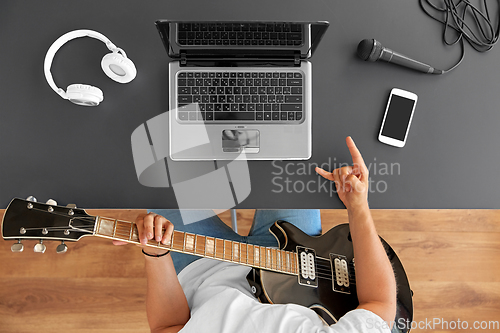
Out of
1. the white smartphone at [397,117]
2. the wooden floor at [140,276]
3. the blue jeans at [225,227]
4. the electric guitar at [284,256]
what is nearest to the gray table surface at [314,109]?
the white smartphone at [397,117]

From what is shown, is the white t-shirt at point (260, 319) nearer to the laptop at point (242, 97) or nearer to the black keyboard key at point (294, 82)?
the laptop at point (242, 97)

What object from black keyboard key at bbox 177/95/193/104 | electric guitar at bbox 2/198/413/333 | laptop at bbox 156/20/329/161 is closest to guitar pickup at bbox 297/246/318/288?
electric guitar at bbox 2/198/413/333

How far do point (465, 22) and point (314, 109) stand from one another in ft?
1.74

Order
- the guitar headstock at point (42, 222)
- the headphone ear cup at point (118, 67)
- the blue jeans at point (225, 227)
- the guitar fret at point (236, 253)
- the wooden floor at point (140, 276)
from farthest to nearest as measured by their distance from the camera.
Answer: the wooden floor at point (140, 276) < the blue jeans at point (225, 227) < the guitar fret at point (236, 253) < the headphone ear cup at point (118, 67) < the guitar headstock at point (42, 222)

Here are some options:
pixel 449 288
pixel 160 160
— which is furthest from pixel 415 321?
pixel 160 160

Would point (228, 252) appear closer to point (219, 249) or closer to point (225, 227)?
point (219, 249)

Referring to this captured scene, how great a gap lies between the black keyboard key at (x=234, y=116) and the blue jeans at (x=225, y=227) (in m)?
0.40

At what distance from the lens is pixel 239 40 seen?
765 mm

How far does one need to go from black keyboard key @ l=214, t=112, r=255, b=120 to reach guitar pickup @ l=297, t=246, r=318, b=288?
0.44 m

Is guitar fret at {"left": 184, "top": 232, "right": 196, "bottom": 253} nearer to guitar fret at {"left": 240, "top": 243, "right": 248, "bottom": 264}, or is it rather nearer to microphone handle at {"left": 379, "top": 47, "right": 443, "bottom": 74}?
guitar fret at {"left": 240, "top": 243, "right": 248, "bottom": 264}

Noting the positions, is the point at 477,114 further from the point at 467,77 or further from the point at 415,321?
the point at 415,321

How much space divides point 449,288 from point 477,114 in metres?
0.96

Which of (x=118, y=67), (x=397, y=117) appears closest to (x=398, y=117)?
(x=397, y=117)

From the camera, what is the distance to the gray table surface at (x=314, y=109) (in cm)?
78
